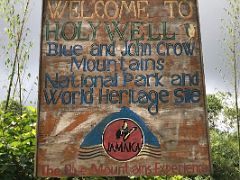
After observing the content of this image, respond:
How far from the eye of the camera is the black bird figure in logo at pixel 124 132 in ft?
15.4

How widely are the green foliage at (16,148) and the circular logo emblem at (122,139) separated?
44.3 inches

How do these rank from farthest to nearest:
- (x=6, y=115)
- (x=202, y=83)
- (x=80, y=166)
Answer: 1. (x=6, y=115)
2. (x=202, y=83)
3. (x=80, y=166)

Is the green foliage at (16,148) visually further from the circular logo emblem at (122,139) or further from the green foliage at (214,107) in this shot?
the green foliage at (214,107)

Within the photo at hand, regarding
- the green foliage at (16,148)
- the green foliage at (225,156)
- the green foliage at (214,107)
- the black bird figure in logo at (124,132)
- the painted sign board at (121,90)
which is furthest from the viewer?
the green foliage at (214,107)

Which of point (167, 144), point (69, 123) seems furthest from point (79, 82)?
point (167, 144)

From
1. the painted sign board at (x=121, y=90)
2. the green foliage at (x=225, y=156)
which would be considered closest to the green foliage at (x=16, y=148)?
the painted sign board at (x=121, y=90)

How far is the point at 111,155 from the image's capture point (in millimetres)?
4609

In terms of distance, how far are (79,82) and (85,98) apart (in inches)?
8.1

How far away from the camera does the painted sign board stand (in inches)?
181

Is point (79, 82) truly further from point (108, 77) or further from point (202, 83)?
point (202, 83)

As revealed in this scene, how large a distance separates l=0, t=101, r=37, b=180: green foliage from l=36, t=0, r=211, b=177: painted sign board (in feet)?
1.96

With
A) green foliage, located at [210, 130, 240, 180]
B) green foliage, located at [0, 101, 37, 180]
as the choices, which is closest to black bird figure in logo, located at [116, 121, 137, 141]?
green foliage, located at [0, 101, 37, 180]

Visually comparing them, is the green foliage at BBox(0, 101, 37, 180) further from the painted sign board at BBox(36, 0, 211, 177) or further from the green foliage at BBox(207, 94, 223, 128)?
the green foliage at BBox(207, 94, 223, 128)

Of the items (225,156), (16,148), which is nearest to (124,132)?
(16,148)
